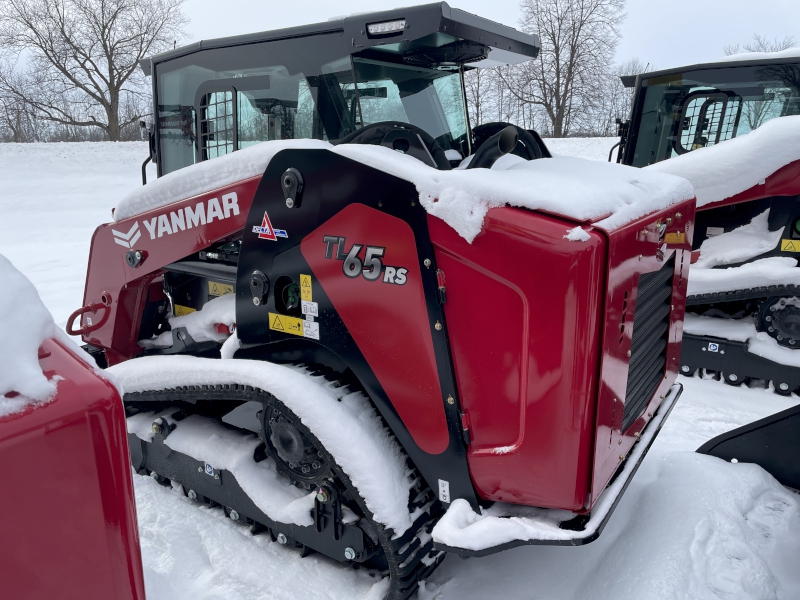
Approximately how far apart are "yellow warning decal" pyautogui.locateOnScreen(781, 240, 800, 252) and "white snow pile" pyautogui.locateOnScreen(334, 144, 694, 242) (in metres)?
2.76

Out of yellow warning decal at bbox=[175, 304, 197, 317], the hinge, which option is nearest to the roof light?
the hinge

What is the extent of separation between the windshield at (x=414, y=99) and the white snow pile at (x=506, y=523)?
1637 mm

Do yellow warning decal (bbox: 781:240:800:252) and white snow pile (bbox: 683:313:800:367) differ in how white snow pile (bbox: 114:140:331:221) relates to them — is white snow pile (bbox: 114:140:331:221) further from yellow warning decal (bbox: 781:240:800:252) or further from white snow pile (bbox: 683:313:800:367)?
yellow warning decal (bbox: 781:240:800:252)

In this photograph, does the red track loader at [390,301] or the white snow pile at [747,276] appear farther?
the white snow pile at [747,276]

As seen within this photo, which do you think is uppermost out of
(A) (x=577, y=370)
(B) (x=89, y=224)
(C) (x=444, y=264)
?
(C) (x=444, y=264)

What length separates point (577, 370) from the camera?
6.02ft

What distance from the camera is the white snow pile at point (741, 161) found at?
4.36 m

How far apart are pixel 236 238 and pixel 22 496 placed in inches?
76.9

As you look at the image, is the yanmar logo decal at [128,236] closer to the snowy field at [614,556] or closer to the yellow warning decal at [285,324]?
the yellow warning decal at [285,324]

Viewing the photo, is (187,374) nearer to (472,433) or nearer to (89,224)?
(472,433)

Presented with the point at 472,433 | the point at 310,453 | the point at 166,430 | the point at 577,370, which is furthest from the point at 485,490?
the point at 166,430

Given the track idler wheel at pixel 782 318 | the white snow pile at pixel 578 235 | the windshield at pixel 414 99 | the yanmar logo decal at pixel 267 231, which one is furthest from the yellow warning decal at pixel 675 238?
the track idler wheel at pixel 782 318

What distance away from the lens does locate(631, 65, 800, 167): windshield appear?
5270 mm

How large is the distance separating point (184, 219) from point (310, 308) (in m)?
0.85
